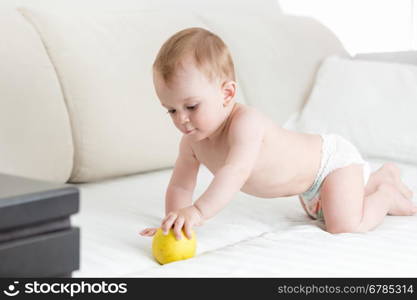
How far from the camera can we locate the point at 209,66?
139cm

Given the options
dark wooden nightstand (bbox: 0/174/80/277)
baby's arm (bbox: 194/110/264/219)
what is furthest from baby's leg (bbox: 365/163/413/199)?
dark wooden nightstand (bbox: 0/174/80/277)

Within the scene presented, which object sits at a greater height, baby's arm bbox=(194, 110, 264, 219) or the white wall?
the white wall

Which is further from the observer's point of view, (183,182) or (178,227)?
(183,182)

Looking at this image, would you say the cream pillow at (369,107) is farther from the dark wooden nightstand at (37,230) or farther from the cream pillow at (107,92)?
the dark wooden nightstand at (37,230)

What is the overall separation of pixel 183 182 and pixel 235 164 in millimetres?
209

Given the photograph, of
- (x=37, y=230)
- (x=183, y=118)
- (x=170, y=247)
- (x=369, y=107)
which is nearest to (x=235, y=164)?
(x=183, y=118)

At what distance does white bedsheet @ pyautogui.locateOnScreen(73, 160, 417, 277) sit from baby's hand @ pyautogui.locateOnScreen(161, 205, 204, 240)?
6 cm

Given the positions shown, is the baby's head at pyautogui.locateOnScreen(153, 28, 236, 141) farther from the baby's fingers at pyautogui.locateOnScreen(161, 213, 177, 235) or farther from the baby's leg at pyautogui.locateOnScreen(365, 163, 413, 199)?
the baby's leg at pyautogui.locateOnScreen(365, 163, 413, 199)

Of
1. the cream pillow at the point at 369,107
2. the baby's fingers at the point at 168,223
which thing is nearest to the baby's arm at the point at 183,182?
the baby's fingers at the point at 168,223

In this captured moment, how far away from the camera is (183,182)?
1582 mm

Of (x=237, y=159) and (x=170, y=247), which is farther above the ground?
(x=237, y=159)

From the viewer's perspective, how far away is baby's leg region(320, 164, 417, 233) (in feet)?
4.88

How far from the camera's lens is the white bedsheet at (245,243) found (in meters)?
1.20

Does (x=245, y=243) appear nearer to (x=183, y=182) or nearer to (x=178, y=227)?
(x=178, y=227)
